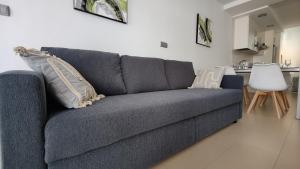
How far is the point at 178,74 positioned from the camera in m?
2.36

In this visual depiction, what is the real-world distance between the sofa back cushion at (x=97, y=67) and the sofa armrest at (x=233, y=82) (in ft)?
Answer: 5.00

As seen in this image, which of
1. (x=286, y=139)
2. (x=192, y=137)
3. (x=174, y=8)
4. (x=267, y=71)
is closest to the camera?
(x=192, y=137)

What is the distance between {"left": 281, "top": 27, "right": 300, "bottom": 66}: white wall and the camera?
269 inches

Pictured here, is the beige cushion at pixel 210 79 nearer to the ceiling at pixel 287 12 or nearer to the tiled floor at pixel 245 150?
the tiled floor at pixel 245 150

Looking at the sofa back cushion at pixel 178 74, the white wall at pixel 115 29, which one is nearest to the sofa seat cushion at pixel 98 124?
the white wall at pixel 115 29

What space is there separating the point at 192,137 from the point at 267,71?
1.82 meters

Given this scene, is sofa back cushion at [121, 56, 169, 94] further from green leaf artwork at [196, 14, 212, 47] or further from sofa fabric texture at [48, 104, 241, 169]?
green leaf artwork at [196, 14, 212, 47]

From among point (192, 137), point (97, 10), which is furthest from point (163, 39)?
point (192, 137)

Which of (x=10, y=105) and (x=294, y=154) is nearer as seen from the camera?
(x=10, y=105)

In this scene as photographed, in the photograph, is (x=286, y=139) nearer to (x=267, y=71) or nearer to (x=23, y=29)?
(x=267, y=71)

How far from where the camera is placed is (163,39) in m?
2.54

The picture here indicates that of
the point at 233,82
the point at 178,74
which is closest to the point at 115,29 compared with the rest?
the point at 178,74

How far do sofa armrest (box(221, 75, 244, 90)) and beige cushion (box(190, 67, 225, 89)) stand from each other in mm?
103

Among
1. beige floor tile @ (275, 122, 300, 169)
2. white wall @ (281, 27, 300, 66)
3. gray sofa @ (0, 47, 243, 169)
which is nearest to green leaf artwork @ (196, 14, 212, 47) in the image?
gray sofa @ (0, 47, 243, 169)
